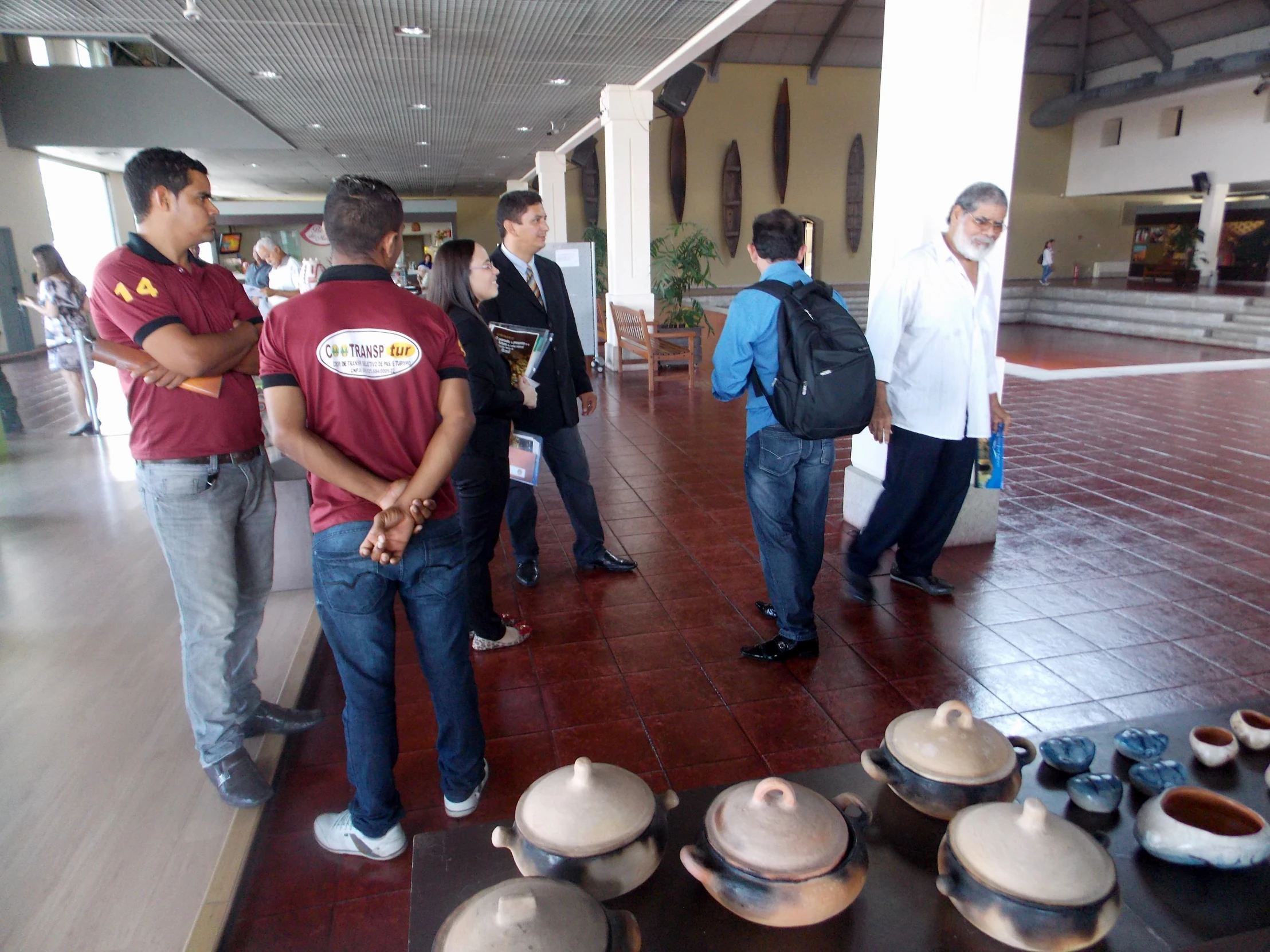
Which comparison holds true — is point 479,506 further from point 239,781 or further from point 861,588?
point 861,588

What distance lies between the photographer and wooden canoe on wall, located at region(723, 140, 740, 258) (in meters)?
19.3

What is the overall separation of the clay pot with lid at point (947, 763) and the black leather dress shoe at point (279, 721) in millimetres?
1969

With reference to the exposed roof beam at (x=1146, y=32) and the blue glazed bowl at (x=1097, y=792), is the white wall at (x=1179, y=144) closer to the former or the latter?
the exposed roof beam at (x=1146, y=32)

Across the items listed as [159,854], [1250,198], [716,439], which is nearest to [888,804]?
[159,854]

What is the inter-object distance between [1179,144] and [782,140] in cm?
857

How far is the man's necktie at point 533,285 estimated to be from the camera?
9.97ft

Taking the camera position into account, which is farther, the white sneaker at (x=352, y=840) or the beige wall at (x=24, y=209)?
the beige wall at (x=24, y=209)

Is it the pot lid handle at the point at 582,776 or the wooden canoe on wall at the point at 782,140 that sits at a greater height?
the wooden canoe on wall at the point at 782,140

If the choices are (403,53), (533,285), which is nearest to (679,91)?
(403,53)

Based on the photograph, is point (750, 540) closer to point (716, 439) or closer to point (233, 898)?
point (716, 439)

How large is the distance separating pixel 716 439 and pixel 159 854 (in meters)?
4.65

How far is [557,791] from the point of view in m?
0.95

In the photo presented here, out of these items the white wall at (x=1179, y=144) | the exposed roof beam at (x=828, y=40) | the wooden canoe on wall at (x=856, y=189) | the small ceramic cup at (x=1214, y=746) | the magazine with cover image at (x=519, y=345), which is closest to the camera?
the small ceramic cup at (x=1214, y=746)

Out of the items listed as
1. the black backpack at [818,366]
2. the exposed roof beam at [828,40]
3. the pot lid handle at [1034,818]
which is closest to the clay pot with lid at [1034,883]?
the pot lid handle at [1034,818]
